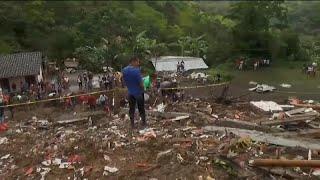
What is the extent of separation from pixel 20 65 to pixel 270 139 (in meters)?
19.8

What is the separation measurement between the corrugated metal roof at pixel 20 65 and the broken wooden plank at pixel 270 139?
58.1ft

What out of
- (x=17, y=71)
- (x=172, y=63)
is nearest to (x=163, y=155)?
(x=17, y=71)

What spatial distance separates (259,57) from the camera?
34.1m

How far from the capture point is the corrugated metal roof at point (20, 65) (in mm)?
25453

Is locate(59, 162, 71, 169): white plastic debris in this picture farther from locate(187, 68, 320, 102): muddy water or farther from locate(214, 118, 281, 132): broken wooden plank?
locate(187, 68, 320, 102): muddy water

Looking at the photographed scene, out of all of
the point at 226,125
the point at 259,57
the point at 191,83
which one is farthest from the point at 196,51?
the point at 226,125

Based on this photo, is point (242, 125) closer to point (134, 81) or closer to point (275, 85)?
point (134, 81)

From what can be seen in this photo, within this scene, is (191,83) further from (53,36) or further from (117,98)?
(53,36)

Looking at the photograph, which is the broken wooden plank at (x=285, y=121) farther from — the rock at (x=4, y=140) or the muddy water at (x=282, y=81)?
the muddy water at (x=282, y=81)

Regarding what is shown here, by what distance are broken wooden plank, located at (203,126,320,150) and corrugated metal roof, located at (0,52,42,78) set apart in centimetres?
1771

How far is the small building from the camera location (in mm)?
25453

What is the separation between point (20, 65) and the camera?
25984mm

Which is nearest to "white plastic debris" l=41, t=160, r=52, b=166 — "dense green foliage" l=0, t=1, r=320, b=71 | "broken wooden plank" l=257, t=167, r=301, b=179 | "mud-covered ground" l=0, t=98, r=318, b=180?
"mud-covered ground" l=0, t=98, r=318, b=180

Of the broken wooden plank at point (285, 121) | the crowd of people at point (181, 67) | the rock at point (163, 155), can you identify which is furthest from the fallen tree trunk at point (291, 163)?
the crowd of people at point (181, 67)
